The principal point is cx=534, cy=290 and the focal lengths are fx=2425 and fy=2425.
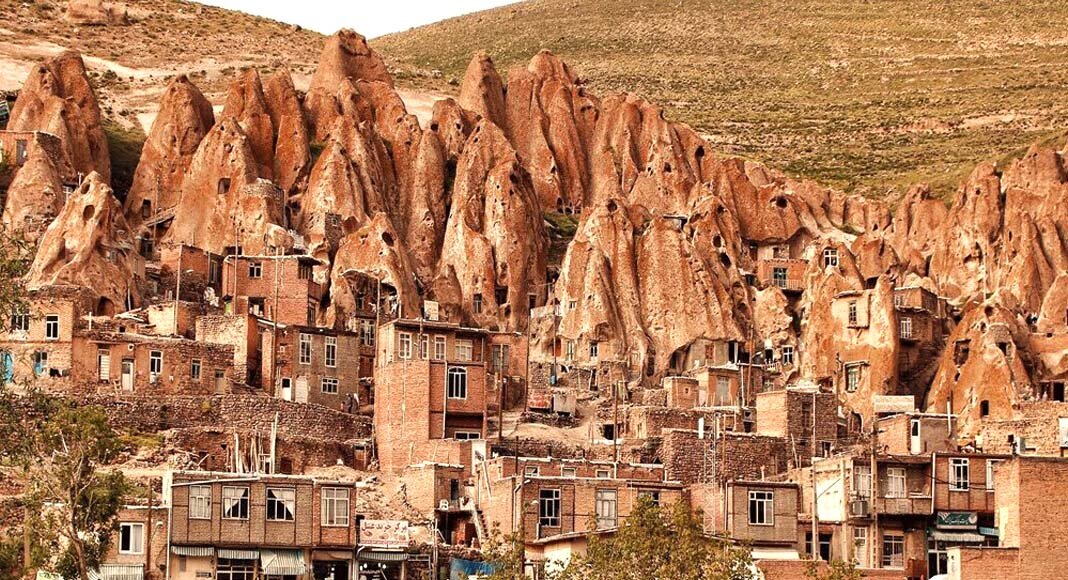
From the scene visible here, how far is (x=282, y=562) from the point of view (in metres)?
79.1

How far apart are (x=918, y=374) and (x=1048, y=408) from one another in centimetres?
1647

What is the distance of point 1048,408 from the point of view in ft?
354

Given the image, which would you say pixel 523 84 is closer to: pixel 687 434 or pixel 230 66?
pixel 230 66

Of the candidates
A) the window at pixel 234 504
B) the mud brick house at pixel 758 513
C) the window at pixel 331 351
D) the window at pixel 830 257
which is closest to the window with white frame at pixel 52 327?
the window at pixel 331 351

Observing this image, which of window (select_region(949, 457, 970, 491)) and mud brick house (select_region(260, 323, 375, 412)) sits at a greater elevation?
mud brick house (select_region(260, 323, 375, 412))

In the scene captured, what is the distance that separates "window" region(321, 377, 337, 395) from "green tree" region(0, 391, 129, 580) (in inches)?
1357

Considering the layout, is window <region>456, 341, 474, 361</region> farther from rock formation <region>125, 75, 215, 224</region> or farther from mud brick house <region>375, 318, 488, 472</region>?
rock formation <region>125, 75, 215, 224</region>

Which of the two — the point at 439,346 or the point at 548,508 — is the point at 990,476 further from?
the point at 439,346

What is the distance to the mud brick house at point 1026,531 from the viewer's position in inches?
3012

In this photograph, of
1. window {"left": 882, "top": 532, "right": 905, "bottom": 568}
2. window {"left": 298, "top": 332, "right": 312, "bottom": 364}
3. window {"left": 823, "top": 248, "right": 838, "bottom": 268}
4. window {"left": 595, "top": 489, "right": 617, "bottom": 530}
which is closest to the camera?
window {"left": 595, "top": 489, "right": 617, "bottom": 530}

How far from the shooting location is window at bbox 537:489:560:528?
83.6 meters

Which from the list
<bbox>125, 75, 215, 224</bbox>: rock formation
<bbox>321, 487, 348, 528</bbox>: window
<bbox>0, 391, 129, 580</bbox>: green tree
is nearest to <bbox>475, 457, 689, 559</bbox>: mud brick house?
<bbox>321, 487, 348, 528</bbox>: window

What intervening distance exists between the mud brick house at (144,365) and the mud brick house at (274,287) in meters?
10.4

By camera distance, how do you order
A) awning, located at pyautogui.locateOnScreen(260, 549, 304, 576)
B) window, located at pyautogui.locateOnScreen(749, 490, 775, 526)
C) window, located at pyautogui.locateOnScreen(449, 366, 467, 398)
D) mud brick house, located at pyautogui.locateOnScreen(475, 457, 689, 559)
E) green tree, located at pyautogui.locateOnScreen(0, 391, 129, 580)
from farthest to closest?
window, located at pyautogui.locateOnScreen(449, 366, 467, 398) → window, located at pyautogui.locateOnScreen(749, 490, 775, 526) → mud brick house, located at pyautogui.locateOnScreen(475, 457, 689, 559) → awning, located at pyautogui.locateOnScreen(260, 549, 304, 576) → green tree, located at pyautogui.locateOnScreen(0, 391, 129, 580)
